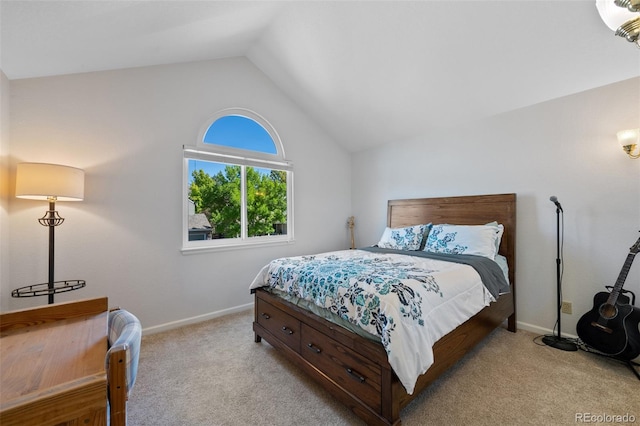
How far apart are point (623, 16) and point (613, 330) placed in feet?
7.10

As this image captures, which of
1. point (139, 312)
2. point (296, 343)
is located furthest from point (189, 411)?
point (139, 312)

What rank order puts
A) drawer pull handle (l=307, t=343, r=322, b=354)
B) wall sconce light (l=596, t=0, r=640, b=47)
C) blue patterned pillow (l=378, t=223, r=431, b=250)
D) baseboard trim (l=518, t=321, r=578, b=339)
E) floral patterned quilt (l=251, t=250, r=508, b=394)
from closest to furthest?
wall sconce light (l=596, t=0, r=640, b=47) → floral patterned quilt (l=251, t=250, r=508, b=394) → drawer pull handle (l=307, t=343, r=322, b=354) → baseboard trim (l=518, t=321, r=578, b=339) → blue patterned pillow (l=378, t=223, r=431, b=250)

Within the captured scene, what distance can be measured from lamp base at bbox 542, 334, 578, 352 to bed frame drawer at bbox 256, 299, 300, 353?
2305 mm

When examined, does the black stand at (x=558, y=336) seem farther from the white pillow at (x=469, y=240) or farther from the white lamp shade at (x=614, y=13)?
the white lamp shade at (x=614, y=13)

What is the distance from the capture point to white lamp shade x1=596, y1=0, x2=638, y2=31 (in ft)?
3.71

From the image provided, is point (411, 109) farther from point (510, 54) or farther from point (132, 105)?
point (132, 105)

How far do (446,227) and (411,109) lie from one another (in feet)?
5.05

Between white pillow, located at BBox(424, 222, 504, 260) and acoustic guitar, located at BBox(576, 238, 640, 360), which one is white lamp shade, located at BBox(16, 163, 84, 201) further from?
acoustic guitar, located at BBox(576, 238, 640, 360)

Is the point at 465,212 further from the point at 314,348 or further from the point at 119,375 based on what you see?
the point at 119,375

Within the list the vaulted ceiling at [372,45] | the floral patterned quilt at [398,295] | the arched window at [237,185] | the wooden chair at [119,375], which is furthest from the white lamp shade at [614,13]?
the arched window at [237,185]

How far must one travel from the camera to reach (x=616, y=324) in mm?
1985

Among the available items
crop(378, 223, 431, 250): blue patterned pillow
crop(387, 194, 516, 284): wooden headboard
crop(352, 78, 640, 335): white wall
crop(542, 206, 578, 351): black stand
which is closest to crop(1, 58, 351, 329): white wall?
crop(378, 223, 431, 250): blue patterned pillow

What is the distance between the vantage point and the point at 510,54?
227 centimetres

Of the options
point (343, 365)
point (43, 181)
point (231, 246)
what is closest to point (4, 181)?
point (43, 181)
